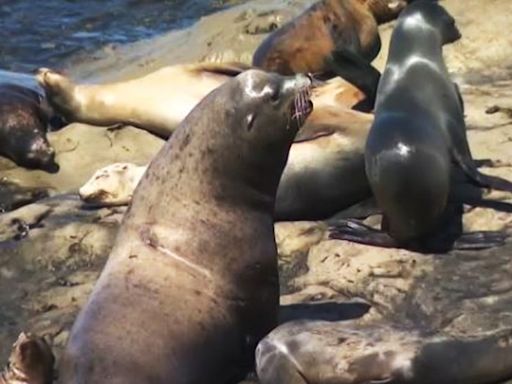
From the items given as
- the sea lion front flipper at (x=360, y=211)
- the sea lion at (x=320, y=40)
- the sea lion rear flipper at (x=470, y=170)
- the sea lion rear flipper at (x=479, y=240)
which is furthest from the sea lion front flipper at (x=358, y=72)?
the sea lion rear flipper at (x=479, y=240)

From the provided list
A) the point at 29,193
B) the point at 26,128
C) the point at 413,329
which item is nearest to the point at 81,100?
the point at 26,128

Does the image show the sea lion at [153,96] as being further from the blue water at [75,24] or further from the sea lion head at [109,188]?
the blue water at [75,24]

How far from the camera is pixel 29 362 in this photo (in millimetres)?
4520

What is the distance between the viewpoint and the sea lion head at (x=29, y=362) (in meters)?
4.50

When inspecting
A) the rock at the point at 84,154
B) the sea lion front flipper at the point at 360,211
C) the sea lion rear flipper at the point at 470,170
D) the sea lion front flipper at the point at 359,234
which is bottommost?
the rock at the point at 84,154

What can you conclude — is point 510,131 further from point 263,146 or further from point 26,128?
point 26,128

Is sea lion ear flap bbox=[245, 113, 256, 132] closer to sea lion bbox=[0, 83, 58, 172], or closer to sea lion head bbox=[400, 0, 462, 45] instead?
sea lion head bbox=[400, 0, 462, 45]

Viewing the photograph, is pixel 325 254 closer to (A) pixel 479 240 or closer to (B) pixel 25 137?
(A) pixel 479 240

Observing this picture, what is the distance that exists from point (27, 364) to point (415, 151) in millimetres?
2009

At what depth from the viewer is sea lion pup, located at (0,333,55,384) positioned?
14.7 feet

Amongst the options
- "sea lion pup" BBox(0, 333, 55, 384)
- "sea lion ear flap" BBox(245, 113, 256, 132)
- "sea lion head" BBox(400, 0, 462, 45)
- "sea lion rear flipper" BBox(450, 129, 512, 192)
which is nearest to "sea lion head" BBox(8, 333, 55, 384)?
"sea lion pup" BBox(0, 333, 55, 384)

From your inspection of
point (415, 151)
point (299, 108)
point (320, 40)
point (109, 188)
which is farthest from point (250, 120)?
point (320, 40)

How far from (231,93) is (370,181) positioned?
98cm

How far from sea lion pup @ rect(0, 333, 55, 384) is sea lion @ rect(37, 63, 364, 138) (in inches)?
124
